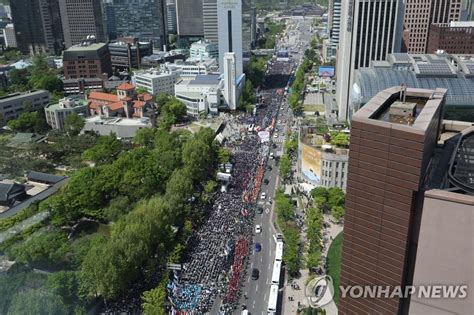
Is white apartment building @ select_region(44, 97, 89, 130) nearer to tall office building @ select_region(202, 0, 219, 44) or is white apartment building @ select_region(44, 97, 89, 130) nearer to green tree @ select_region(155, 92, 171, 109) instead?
green tree @ select_region(155, 92, 171, 109)

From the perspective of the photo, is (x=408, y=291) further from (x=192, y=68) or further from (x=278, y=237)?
(x=192, y=68)

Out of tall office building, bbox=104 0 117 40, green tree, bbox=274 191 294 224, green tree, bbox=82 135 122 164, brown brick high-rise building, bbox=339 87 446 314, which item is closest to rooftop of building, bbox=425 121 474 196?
brown brick high-rise building, bbox=339 87 446 314

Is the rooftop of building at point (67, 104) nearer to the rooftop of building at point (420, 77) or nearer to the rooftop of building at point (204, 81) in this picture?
the rooftop of building at point (204, 81)

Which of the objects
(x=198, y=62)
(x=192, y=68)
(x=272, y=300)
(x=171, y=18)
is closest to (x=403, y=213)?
(x=272, y=300)

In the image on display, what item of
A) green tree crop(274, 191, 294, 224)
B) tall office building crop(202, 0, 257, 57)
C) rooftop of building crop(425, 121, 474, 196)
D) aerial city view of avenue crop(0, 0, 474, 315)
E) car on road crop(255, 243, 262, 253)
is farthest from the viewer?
tall office building crop(202, 0, 257, 57)

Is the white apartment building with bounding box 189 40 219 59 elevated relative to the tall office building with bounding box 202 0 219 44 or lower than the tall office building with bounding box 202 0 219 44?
lower

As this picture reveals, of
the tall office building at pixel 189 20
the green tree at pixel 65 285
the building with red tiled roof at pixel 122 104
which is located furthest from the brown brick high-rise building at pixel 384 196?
the tall office building at pixel 189 20
